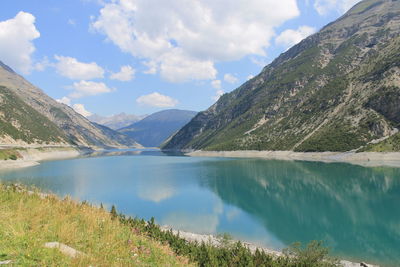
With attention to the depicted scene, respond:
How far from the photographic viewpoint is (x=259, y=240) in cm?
3369

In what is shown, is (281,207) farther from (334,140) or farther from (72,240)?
(334,140)

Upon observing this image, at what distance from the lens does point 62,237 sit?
375 inches

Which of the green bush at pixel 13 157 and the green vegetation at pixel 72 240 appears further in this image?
the green bush at pixel 13 157

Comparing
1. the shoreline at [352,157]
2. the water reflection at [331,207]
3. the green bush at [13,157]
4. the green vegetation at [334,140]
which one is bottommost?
the water reflection at [331,207]

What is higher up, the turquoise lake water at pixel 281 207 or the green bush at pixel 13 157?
the green bush at pixel 13 157

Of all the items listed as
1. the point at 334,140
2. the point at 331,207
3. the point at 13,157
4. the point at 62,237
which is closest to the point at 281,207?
the point at 331,207

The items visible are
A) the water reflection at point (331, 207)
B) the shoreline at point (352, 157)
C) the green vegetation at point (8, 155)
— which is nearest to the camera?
the water reflection at point (331, 207)

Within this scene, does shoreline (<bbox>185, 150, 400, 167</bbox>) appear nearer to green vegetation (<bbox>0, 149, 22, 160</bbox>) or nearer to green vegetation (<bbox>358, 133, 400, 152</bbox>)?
green vegetation (<bbox>358, 133, 400, 152</bbox>)

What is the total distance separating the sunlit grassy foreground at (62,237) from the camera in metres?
7.77

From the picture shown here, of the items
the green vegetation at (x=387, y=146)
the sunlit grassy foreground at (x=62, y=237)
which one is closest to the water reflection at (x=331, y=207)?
the sunlit grassy foreground at (x=62, y=237)

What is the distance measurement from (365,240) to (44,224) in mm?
33373

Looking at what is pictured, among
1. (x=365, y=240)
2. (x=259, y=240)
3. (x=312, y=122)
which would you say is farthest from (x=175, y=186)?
(x=312, y=122)

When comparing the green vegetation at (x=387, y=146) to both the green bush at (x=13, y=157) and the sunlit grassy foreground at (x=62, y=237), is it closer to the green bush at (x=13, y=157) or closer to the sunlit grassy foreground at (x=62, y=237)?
the sunlit grassy foreground at (x=62, y=237)

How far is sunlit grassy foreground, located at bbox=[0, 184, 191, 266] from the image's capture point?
7.77 metres
